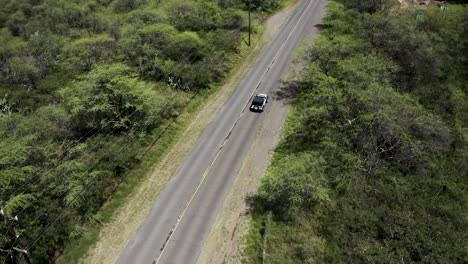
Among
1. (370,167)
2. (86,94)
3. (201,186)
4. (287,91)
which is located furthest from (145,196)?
(287,91)

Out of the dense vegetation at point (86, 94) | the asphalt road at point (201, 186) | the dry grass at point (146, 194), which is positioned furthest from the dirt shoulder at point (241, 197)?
the dense vegetation at point (86, 94)

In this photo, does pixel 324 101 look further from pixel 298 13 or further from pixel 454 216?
pixel 298 13

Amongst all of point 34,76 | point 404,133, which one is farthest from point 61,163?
point 404,133

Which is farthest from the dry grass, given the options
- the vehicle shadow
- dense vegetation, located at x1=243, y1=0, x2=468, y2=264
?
dense vegetation, located at x1=243, y1=0, x2=468, y2=264

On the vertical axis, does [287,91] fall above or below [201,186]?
above

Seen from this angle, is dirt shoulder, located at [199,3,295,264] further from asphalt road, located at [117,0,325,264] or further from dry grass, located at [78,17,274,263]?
dry grass, located at [78,17,274,263]

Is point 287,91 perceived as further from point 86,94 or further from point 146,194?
point 86,94
